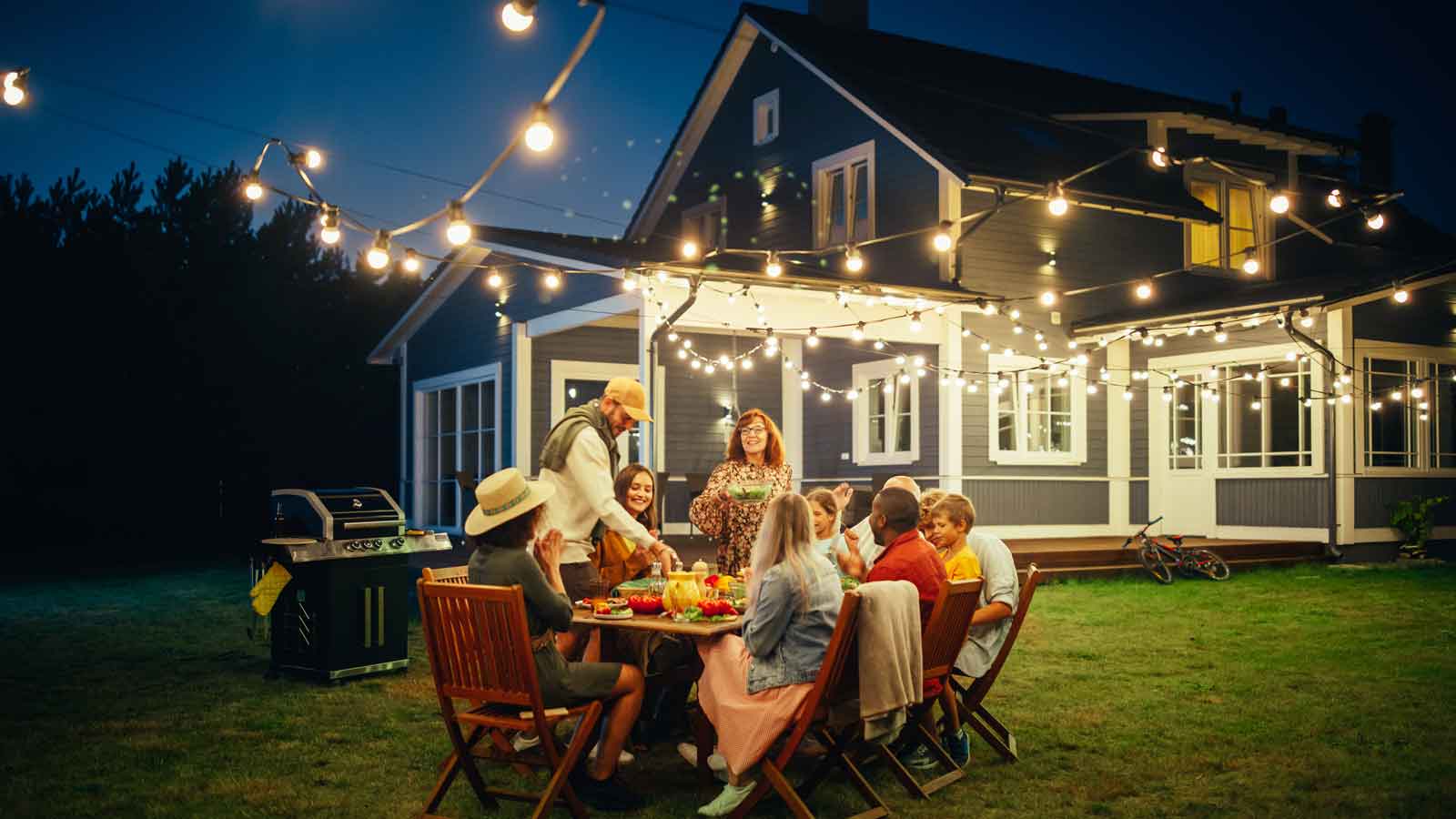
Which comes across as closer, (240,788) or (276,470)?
(240,788)

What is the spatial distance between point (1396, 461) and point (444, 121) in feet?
319

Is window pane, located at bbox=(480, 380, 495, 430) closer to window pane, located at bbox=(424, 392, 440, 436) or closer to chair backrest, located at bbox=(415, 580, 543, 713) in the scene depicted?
window pane, located at bbox=(424, 392, 440, 436)

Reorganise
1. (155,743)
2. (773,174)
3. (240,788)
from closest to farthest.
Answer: (240,788) < (155,743) < (773,174)

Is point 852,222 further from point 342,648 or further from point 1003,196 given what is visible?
point 342,648

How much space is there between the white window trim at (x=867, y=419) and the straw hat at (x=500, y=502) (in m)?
10.4

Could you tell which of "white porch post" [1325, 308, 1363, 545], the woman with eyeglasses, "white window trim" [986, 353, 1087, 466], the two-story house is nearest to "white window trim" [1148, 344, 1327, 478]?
the two-story house

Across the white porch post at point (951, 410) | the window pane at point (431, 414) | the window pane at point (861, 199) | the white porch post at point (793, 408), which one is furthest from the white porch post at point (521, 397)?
the white porch post at point (951, 410)

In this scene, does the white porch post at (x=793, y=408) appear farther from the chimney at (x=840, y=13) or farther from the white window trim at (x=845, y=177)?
the chimney at (x=840, y=13)

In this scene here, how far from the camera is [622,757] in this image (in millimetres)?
5355

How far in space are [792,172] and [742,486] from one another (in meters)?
10.9

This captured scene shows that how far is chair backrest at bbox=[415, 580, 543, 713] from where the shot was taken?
433 cm

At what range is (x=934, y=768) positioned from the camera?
5.36m

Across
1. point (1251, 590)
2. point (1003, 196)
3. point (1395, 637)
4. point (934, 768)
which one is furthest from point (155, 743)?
point (1003, 196)

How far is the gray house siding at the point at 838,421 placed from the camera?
14.6 meters
